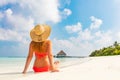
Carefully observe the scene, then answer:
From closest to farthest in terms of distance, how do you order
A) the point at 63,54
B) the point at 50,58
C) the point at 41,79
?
the point at 41,79
the point at 50,58
the point at 63,54

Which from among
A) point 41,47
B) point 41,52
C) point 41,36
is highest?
point 41,36

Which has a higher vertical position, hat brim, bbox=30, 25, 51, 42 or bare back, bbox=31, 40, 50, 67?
hat brim, bbox=30, 25, 51, 42

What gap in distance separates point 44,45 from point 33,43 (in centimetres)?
28

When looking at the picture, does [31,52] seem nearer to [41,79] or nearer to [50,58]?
[50,58]

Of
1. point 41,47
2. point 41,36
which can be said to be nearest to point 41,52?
point 41,47

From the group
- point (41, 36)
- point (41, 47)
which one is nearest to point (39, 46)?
point (41, 47)

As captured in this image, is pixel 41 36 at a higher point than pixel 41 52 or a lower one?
higher

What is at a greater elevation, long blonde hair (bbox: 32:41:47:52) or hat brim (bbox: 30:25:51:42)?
hat brim (bbox: 30:25:51:42)

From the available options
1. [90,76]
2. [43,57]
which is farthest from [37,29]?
[90,76]

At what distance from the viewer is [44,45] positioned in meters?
6.46

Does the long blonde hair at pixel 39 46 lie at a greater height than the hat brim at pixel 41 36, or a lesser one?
lesser

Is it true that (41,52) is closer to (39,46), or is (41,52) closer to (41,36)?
(39,46)

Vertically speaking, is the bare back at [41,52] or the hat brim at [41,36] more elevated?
the hat brim at [41,36]

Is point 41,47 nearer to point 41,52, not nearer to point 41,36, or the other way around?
point 41,52
